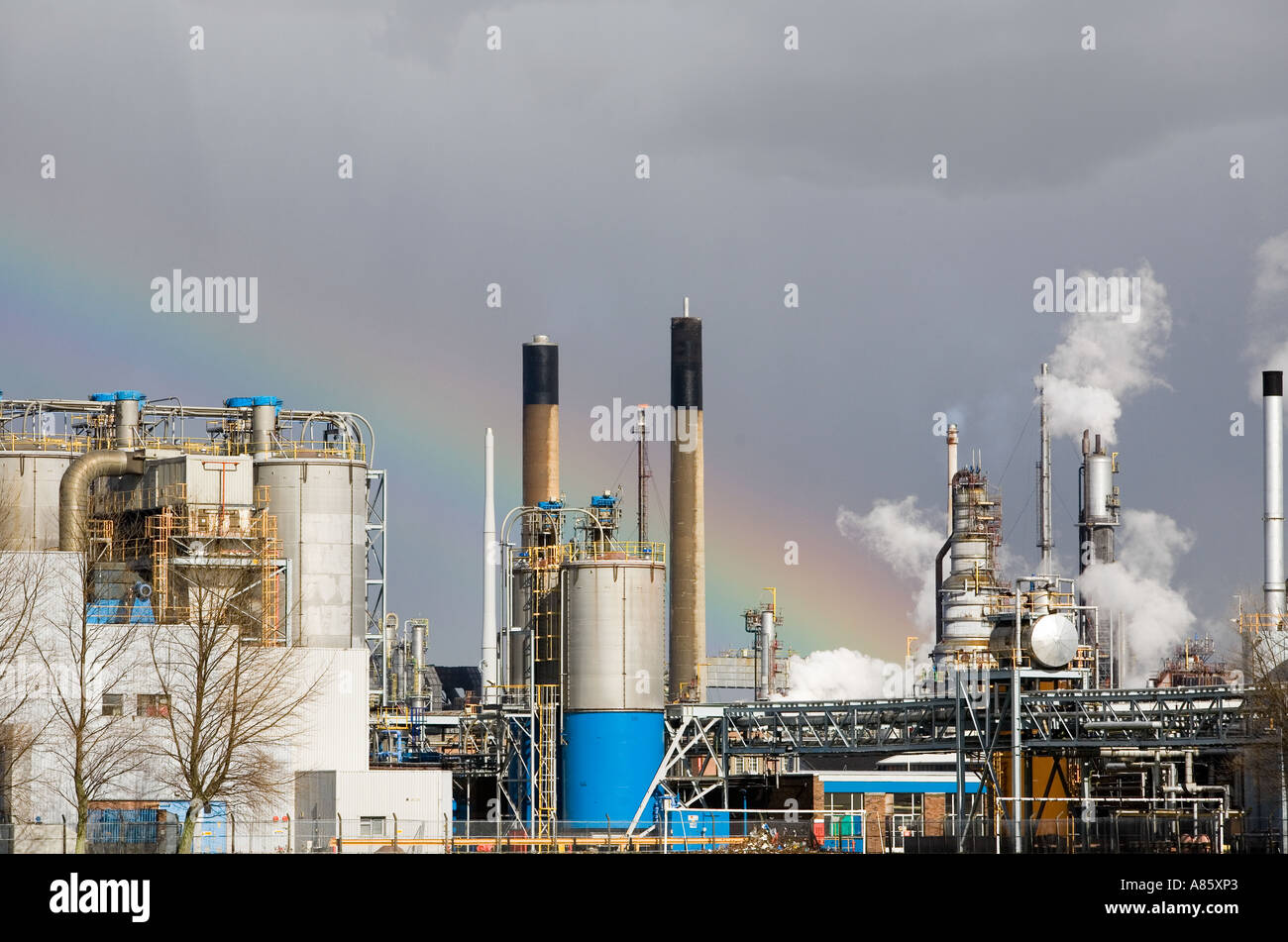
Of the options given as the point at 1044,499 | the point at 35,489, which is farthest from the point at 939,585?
the point at 35,489

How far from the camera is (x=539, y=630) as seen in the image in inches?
2844

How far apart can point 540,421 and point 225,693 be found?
50049 mm

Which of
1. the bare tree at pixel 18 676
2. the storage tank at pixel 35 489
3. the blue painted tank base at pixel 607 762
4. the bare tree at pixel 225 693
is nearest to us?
the bare tree at pixel 18 676

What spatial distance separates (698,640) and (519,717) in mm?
32365

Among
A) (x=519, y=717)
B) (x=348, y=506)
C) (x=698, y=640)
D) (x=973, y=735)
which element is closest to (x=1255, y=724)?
(x=973, y=735)

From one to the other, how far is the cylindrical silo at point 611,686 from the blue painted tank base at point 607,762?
33mm

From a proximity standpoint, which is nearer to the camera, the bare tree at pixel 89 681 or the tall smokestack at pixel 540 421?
the bare tree at pixel 89 681

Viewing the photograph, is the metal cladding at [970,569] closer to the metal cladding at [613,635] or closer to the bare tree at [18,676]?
the metal cladding at [613,635]

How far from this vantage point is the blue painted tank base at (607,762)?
66312 millimetres

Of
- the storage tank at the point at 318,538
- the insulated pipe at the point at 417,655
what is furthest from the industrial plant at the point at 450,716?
the insulated pipe at the point at 417,655

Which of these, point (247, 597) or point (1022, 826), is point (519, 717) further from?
point (1022, 826)

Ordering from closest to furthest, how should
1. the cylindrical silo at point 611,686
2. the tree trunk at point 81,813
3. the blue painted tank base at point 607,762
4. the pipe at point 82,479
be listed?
the tree trunk at point 81,813 < the pipe at point 82,479 < the blue painted tank base at point 607,762 < the cylindrical silo at point 611,686

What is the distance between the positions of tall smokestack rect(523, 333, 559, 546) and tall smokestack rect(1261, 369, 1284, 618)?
40.5 m

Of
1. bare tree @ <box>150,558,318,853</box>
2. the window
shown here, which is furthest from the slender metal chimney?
the window
